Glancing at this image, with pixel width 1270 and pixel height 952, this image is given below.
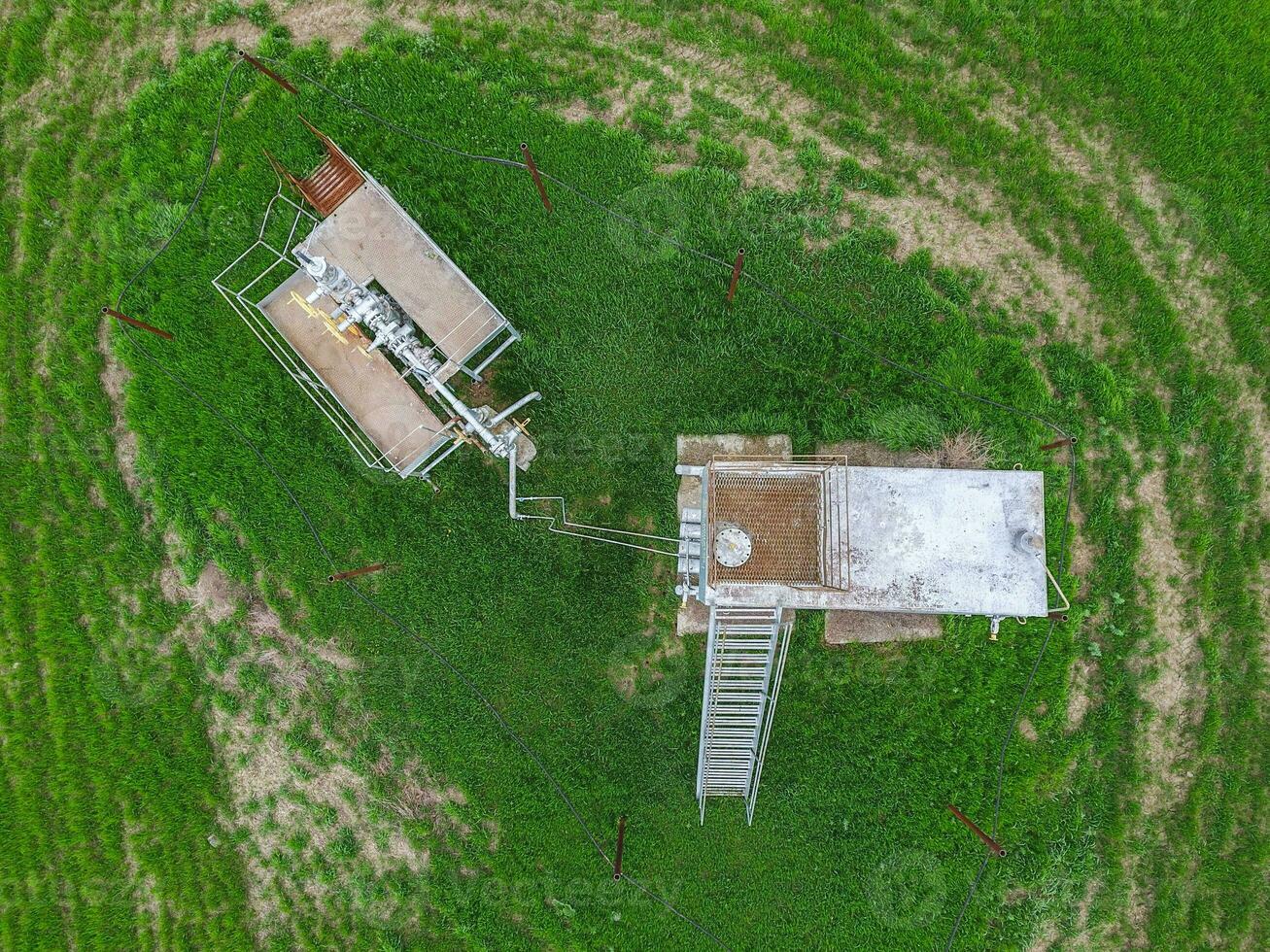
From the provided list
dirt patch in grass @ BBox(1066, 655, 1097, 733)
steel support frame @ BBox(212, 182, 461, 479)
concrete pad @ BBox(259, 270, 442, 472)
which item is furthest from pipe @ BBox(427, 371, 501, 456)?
dirt patch in grass @ BBox(1066, 655, 1097, 733)

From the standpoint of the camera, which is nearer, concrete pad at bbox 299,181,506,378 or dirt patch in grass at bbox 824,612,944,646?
concrete pad at bbox 299,181,506,378

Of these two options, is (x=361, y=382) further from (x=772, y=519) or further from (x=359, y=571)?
(x=772, y=519)

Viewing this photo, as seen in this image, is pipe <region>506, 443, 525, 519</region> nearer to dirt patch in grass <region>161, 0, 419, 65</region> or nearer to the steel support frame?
the steel support frame

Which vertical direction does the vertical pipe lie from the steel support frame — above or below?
below

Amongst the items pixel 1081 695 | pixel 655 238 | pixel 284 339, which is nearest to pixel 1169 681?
pixel 1081 695

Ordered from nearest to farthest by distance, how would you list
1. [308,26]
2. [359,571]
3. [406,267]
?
[406,267] → [359,571] → [308,26]

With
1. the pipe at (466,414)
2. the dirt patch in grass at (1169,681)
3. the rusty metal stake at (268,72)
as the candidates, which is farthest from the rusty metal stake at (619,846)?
the rusty metal stake at (268,72)
